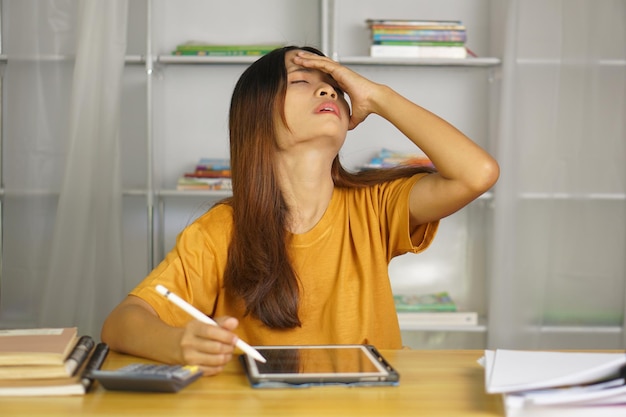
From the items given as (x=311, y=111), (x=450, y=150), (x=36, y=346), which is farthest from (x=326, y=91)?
(x=36, y=346)

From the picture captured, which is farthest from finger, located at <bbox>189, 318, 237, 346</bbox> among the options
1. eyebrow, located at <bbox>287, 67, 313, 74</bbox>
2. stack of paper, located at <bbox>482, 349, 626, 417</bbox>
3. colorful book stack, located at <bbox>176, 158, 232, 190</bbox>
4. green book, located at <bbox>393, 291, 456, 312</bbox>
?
green book, located at <bbox>393, 291, 456, 312</bbox>

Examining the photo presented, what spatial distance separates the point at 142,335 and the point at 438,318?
1.89m

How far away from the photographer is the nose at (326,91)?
189 cm

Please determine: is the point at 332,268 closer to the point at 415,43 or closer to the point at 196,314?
the point at 196,314

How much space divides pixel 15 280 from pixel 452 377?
2030 mm

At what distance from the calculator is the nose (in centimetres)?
89

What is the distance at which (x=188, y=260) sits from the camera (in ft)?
5.67

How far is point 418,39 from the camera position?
3.04m

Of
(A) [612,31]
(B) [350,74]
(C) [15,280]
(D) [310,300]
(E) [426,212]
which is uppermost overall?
(A) [612,31]

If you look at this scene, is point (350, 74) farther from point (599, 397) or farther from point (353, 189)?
point (599, 397)

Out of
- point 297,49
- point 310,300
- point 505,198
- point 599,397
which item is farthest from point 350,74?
point 505,198

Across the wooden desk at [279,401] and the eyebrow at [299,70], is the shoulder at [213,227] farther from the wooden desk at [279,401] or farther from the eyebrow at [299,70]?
the wooden desk at [279,401]

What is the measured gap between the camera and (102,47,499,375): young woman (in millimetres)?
1737

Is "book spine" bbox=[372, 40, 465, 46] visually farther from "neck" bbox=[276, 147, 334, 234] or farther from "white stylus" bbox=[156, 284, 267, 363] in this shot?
"white stylus" bbox=[156, 284, 267, 363]
